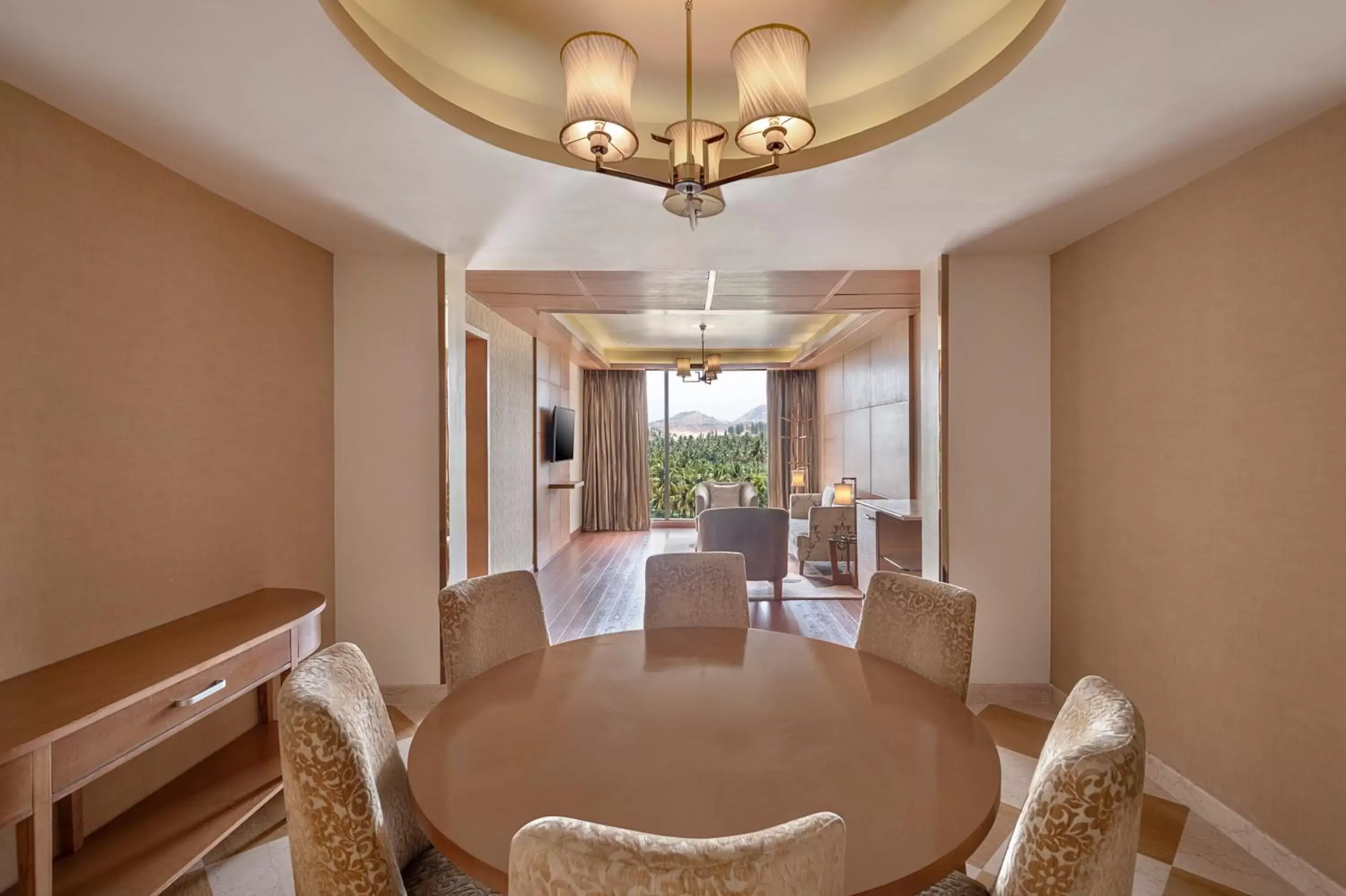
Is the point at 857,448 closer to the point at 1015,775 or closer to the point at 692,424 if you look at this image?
the point at 692,424

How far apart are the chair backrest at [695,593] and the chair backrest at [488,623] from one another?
48 centimetres

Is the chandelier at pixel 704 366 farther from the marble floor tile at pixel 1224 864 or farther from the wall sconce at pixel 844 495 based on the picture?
the marble floor tile at pixel 1224 864

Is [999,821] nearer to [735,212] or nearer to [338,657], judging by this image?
[338,657]

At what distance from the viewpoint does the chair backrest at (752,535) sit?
5242 millimetres

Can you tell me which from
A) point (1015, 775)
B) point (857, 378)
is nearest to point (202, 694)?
point (1015, 775)

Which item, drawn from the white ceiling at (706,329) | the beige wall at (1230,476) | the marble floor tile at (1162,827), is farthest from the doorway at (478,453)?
the marble floor tile at (1162,827)

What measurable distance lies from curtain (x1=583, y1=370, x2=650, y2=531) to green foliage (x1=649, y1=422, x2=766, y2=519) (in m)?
0.39

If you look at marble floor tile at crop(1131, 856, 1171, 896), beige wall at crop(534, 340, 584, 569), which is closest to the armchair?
beige wall at crop(534, 340, 584, 569)

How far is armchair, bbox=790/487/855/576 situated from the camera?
6.03m

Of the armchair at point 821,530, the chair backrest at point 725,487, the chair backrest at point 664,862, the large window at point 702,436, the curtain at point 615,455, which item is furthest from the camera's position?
the large window at point 702,436

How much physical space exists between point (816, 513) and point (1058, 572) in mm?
2813

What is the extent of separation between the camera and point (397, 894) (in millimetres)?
1152

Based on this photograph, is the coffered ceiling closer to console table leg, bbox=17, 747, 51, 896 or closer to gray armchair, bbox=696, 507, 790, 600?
gray armchair, bbox=696, 507, 790, 600

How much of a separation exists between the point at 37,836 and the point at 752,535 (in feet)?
14.4
